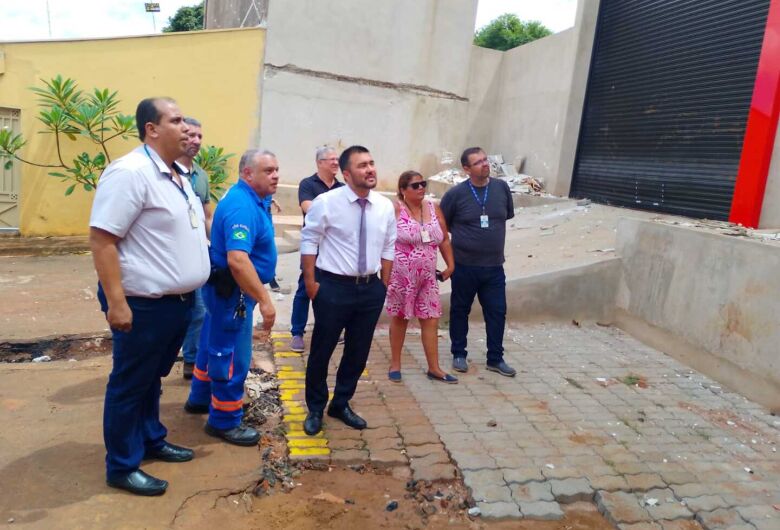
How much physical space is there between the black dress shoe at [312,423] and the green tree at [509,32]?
101 feet

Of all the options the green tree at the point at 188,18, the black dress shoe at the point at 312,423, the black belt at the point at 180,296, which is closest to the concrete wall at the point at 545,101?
the black dress shoe at the point at 312,423

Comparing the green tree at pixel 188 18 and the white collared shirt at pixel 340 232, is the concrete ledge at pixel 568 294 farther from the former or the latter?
the green tree at pixel 188 18

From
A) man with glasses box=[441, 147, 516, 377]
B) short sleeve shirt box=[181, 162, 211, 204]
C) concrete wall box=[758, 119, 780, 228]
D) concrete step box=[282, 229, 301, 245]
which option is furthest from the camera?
concrete step box=[282, 229, 301, 245]

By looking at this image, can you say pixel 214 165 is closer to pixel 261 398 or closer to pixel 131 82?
pixel 131 82

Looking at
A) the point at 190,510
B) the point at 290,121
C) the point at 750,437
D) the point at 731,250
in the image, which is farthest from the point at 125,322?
the point at 290,121

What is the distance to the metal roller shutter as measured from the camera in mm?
7496

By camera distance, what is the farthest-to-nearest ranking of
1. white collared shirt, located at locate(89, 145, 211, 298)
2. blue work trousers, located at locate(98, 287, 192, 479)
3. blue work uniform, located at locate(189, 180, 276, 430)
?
blue work uniform, located at locate(189, 180, 276, 430) → blue work trousers, located at locate(98, 287, 192, 479) → white collared shirt, located at locate(89, 145, 211, 298)

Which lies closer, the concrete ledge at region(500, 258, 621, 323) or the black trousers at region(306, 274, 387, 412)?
the black trousers at region(306, 274, 387, 412)

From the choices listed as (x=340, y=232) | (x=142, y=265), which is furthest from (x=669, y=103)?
(x=142, y=265)

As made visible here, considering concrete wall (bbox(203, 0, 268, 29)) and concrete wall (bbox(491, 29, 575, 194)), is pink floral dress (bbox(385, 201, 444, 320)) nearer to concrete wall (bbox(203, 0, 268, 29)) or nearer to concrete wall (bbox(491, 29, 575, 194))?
concrete wall (bbox(491, 29, 575, 194))

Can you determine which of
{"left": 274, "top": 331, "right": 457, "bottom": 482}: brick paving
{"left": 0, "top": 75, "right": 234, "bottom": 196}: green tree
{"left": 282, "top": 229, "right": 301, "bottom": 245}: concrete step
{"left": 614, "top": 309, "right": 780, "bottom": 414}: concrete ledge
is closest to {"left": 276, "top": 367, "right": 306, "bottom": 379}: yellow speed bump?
{"left": 274, "top": 331, "right": 457, "bottom": 482}: brick paving

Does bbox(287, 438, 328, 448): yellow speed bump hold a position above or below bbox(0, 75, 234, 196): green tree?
below

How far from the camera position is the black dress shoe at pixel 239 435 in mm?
3467

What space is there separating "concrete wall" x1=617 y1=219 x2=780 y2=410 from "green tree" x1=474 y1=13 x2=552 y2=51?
27778mm
